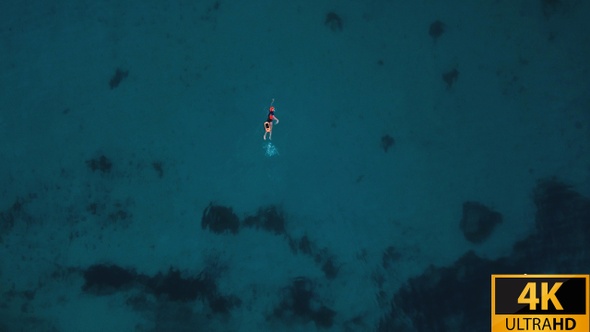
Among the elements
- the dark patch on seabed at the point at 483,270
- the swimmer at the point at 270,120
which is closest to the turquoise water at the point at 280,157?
the dark patch on seabed at the point at 483,270

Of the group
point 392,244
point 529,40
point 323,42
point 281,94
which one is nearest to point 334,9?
point 323,42

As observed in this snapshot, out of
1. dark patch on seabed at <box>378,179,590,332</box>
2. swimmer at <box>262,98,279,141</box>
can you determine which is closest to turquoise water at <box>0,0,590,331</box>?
dark patch on seabed at <box>378,179,590,332</box>

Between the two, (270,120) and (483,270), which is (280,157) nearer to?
(270,120)

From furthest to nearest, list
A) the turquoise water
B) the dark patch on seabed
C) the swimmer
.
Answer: the turquoise water < the dark patch on seabed < the swimmer

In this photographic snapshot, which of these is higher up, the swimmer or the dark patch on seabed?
the swimmer

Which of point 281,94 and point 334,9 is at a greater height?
point 334,9

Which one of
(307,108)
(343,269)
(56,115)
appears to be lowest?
(343,269)

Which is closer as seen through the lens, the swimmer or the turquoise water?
the swimmer

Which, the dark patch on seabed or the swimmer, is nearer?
the swimmer

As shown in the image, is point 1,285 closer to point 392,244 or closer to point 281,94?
point 281,94

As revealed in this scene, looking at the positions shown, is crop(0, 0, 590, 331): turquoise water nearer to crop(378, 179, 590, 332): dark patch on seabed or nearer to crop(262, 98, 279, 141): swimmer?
crop(378, 179, 590, 332): dark patch on seabed

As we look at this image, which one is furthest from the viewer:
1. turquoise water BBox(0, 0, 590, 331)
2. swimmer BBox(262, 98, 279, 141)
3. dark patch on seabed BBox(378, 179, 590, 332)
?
turquoise water BBox(0, 0, 590, 331)
